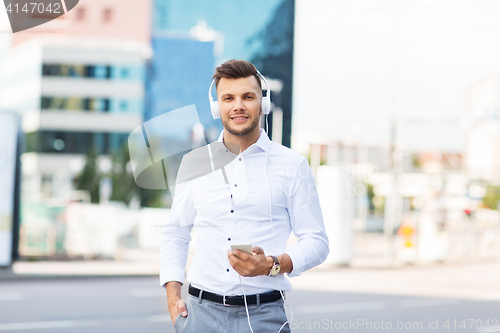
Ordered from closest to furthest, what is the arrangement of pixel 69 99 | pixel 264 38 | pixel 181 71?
pixel 264 38
pixel 181 71
pixel 69 99

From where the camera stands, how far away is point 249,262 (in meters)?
1.85

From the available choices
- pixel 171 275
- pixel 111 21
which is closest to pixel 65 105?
pixel 111 21

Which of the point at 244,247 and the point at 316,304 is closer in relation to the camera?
the point at 244,247

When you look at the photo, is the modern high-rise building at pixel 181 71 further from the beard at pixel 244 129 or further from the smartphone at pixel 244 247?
the smartphone at pixel 244 247

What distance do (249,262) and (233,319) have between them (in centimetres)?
35

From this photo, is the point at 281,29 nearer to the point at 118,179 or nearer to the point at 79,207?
the point at 79,207

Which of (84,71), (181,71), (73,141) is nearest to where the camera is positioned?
(181,71)

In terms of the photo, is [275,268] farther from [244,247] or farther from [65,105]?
[65,105]

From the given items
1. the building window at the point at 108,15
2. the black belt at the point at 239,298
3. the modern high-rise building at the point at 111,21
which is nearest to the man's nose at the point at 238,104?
the black belt at the point at 239,298

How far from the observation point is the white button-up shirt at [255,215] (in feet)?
6.89

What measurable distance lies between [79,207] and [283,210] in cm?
1184

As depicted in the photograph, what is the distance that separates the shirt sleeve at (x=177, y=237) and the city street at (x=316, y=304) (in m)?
4.57

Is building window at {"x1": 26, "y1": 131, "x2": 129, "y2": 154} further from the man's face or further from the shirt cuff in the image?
the man's face

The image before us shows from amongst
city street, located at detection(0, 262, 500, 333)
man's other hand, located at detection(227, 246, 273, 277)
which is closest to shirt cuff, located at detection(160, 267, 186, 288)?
man's other hand, located at detection(227, 246, 273, 277)
